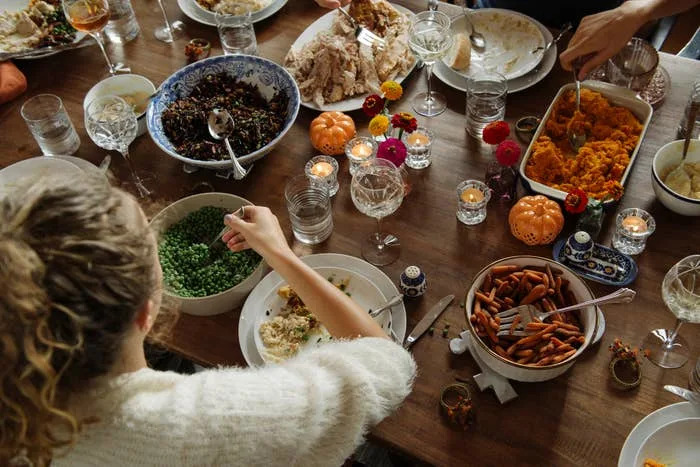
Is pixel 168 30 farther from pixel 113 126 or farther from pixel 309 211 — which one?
pixel 309 211

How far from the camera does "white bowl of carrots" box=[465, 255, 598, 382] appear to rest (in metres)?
1.28

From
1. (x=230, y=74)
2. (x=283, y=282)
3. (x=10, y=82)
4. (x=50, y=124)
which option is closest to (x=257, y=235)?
(x=283, y=282)

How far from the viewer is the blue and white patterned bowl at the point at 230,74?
1858 mm

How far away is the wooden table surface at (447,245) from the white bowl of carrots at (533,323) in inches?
3.3

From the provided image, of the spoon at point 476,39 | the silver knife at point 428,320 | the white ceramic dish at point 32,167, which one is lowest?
the silver knife at point 428,320

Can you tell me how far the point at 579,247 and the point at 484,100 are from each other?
56 cm

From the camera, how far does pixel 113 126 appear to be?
1.75 meters

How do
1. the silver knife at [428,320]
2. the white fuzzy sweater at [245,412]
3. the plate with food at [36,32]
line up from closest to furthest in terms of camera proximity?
the white fuzzy sweater at [245,412] < the silver knife at [428,320] < the plate with food at [36,32]

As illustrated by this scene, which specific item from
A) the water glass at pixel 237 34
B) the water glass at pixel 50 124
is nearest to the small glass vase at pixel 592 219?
the water glass at pixel 237 34

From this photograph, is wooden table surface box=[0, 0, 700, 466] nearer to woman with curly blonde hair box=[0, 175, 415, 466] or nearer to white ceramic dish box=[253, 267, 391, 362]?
white ceramic dish box=[253, 267, 391, 362]

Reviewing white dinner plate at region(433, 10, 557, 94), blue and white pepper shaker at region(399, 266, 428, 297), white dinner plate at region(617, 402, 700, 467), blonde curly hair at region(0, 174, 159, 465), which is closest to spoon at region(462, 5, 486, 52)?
white dinner plate at region(433, 10, 557, 94)

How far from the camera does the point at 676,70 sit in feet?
6.29

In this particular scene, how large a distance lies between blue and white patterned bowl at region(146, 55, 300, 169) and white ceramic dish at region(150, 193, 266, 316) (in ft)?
0.53

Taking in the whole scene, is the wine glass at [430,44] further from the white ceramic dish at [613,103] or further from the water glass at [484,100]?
the white ceramic dish at [613,103]
